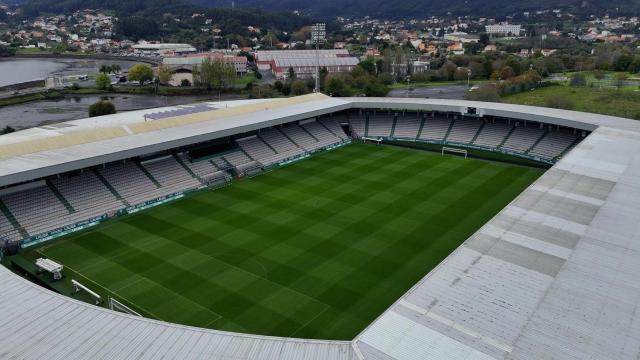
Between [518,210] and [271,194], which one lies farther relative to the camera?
[271,194]

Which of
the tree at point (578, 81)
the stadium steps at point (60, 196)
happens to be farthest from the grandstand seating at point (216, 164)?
the tree at point (578, 81)

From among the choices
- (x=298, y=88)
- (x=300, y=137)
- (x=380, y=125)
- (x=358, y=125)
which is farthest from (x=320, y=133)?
(x=298, y=88)

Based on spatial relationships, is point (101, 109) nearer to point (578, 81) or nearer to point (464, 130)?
point (464, 130)

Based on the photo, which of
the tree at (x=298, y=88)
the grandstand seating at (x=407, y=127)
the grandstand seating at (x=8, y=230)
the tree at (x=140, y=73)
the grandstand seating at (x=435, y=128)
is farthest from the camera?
the tree at (x=140, y=73)

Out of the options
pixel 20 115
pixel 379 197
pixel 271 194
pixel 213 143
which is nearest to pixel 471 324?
pixel 379 197

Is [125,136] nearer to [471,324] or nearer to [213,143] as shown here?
[213,143]

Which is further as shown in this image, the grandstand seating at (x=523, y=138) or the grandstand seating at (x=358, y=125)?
the grandstand seating at (x=358, y=125)

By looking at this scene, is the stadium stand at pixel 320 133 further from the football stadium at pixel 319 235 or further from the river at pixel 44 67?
the river at pixel 44 67
